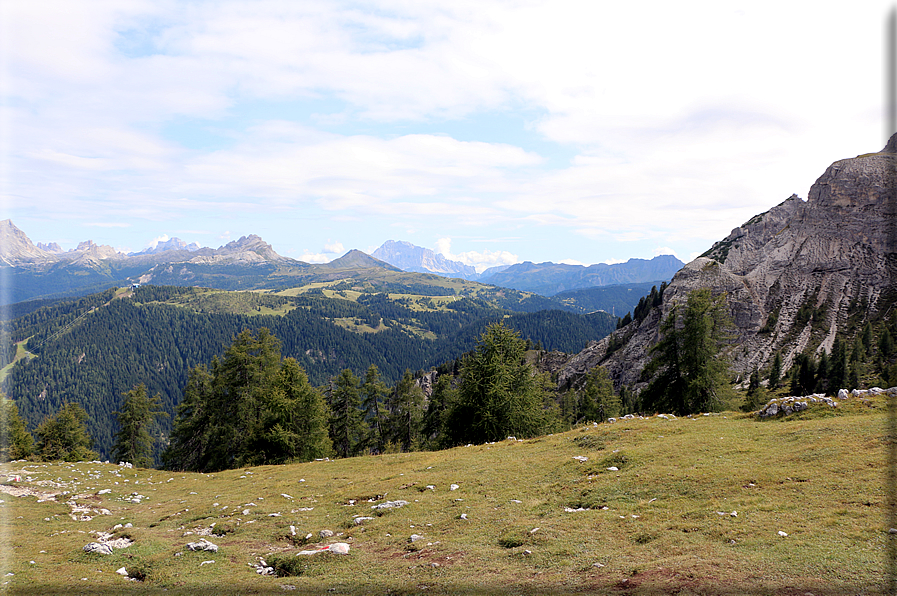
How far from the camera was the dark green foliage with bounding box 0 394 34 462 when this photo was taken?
51.6 meters

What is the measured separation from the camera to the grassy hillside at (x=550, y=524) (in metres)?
10.2

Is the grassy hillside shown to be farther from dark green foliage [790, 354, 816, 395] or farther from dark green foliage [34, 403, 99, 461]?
dark green foliage [790, 354, 816, 395]

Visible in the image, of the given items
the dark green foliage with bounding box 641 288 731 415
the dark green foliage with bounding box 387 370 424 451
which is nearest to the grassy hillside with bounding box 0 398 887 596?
the dark green foliage with bounding box 641 288 731 415

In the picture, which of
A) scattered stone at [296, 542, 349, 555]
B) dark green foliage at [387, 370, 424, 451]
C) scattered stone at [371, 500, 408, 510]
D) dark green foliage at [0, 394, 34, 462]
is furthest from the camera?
dark green foliage at [387, 370, 424, 451]

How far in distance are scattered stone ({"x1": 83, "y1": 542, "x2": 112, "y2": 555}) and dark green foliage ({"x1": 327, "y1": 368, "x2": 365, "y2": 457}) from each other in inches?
1694

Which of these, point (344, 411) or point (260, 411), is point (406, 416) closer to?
point (344, 411)

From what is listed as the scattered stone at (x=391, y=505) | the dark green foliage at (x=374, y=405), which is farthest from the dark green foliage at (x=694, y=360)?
the dark green foliage at (x=374, y=405)

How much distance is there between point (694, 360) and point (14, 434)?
9313 cm

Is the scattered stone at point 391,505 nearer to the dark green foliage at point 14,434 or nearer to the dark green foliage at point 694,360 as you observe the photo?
the dark green foliage at point 694,360

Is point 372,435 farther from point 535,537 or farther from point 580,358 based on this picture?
point 580,358

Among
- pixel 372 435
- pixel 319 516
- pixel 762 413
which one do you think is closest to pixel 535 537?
pixel 319 516

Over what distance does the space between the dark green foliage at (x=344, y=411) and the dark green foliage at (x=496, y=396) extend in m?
22.8

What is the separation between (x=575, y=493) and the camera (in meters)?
17.5

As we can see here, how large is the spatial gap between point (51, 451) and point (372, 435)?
48090 mm
